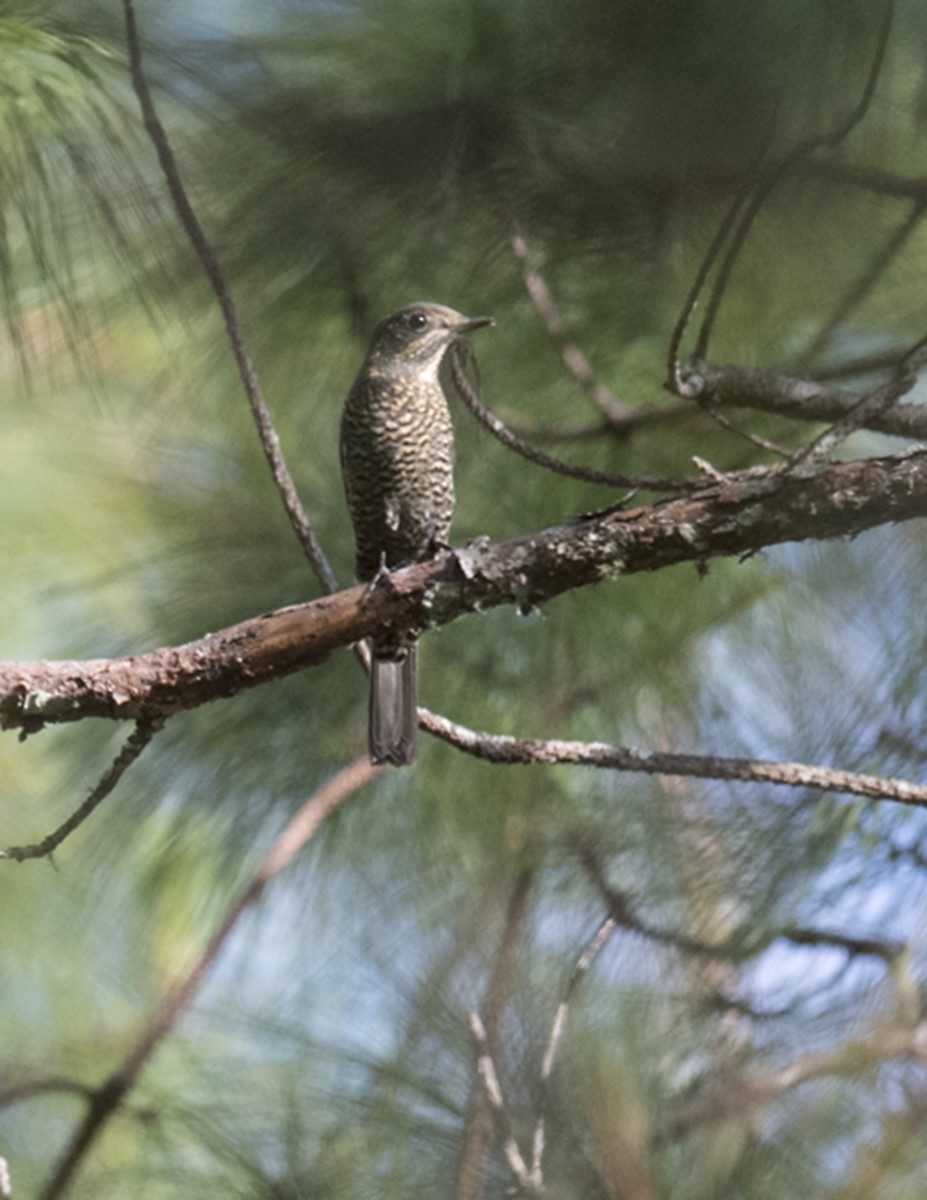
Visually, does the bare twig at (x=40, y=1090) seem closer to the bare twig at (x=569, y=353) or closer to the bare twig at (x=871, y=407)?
the bare twig at (x=569, y=353)

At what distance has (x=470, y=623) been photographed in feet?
8.88

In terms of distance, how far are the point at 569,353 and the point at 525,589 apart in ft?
2.06

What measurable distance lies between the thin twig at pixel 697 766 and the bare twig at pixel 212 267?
1.11ft

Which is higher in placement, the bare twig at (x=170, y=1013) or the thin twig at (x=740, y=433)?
the thin twig at (x=740, y=433)

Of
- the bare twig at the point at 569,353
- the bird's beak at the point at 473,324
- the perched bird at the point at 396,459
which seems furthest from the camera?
the perched bird at the point at 396,459

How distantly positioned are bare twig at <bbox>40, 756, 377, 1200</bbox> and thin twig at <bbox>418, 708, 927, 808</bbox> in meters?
0.60

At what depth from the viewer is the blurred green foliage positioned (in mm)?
1758

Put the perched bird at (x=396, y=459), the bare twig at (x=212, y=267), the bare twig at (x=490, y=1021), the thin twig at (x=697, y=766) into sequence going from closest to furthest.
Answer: the bare twig at (x=212, y=267), the thin twig at (x=697, y=766), the bare twig at (x=490, y=1021), the perched bird at (x=396, y=459)

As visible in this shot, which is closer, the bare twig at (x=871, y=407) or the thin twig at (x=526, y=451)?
the bare twig at (x=871, y=407)

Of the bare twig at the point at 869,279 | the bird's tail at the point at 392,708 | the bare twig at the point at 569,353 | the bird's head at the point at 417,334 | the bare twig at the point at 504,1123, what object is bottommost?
the bare twig at the point at 504,1123

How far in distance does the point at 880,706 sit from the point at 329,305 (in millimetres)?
1039

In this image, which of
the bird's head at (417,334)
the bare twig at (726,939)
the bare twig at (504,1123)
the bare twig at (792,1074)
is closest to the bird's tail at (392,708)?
the bare twig at (726,939)

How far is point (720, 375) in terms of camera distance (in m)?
1.99

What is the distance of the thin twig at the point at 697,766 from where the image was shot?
6.04ft
